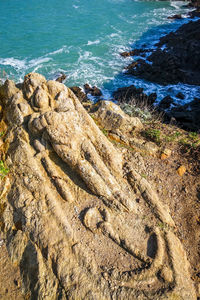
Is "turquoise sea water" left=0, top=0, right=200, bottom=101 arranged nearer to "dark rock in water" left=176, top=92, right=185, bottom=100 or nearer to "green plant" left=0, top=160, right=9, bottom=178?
"dark rock in water" left=176, top=92, right=185, bottom=100

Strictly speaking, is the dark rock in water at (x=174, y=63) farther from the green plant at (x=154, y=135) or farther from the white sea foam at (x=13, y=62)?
the green plant at (x=154, y=135)

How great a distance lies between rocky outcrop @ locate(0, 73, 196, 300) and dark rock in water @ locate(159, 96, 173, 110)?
13705 mm

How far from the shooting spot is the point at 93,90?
21.5 m

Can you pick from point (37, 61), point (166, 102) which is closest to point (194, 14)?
point (166, 102)

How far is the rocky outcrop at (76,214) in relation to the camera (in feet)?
15.7

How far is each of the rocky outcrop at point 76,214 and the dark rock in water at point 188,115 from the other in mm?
10752

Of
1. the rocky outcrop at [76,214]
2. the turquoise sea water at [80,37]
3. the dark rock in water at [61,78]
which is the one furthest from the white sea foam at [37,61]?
the rocky outcrop at [76,214]

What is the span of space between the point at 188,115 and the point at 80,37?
78.7 feet

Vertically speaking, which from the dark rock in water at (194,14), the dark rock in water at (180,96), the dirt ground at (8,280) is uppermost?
the dark rock in water at (194,14)

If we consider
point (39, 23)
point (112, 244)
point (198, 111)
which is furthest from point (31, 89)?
point (39, 23)

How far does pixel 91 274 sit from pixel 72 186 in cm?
234

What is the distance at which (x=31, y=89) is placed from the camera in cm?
681

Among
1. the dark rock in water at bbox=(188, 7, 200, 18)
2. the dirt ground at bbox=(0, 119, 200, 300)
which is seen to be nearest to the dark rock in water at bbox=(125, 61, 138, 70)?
the dirt ground at bbox=(0, 119, 200, 300)

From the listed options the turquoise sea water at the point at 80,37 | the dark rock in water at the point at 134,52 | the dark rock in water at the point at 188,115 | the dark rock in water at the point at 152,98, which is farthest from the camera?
the dark rock in water at the point at 134,52
